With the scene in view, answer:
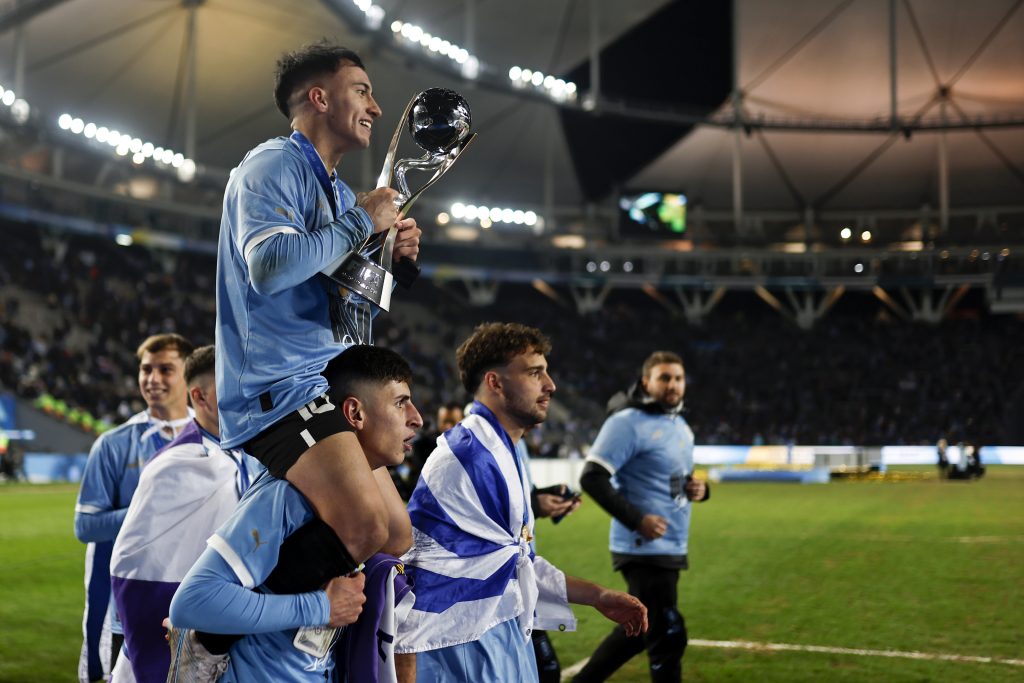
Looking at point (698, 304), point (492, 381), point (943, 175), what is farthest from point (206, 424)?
point (943, 175)

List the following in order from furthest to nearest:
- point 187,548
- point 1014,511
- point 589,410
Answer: point 589,410
point 1014,511
point 187,548

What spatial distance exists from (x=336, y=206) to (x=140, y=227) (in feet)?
128

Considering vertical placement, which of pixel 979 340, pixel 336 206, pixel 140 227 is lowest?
pixel 336 206

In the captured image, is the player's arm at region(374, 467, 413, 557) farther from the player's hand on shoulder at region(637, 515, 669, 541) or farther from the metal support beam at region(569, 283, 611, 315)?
the metal support beam at region(569, 283, 611, 315)

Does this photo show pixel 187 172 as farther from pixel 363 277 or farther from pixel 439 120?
pixel 363 277

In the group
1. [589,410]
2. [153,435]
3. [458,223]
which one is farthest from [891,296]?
[153,435]

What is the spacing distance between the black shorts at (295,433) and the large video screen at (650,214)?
46.9 metres

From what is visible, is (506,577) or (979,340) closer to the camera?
(506,577)

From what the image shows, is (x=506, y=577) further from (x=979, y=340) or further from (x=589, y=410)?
(x=979, y=340)

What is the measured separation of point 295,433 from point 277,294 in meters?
0.53

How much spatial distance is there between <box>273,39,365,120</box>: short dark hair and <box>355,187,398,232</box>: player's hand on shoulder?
549 millimetres

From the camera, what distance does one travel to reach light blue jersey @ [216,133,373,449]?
3312 mm

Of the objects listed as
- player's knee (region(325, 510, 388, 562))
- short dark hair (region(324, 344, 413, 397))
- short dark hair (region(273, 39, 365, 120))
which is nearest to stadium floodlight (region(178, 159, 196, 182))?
short dark hair (region(273, 39, 365, 120))

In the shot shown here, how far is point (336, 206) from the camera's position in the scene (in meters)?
3.79
